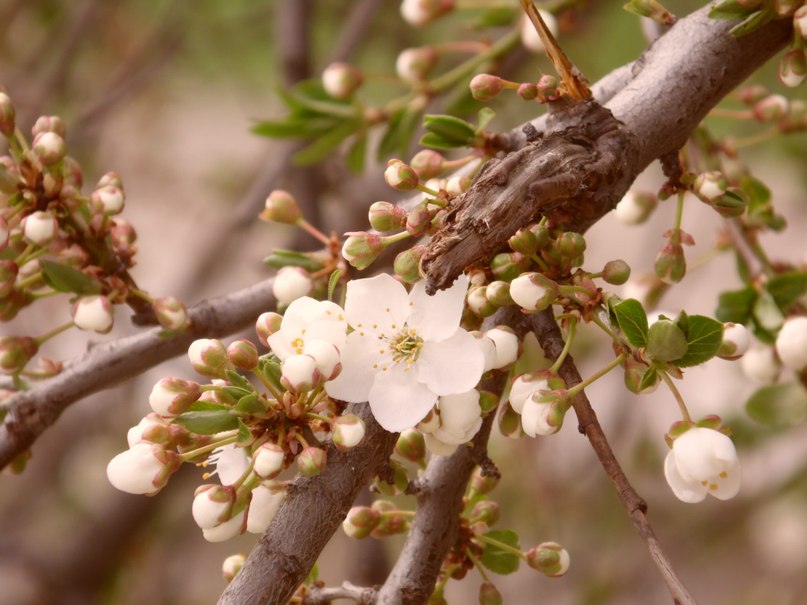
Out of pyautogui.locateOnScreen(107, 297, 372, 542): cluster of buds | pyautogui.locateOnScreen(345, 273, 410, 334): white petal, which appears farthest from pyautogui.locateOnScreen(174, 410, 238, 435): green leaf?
pyautogui.locateOnScreen(345, 273, 410, 334): white petal

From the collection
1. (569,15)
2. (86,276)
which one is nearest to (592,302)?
(86,276)

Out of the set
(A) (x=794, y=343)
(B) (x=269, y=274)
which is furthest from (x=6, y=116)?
(B) (x=269, y=274)

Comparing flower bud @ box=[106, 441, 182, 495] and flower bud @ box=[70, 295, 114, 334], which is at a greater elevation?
flower bud @ box=[106, 441, 182, 495]

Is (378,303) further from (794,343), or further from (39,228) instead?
(794,343)

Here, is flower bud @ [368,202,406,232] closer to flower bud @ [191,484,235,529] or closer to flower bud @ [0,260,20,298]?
flower bud @ [191,484,235,529]

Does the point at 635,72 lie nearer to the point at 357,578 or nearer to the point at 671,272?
the point at 671,272
